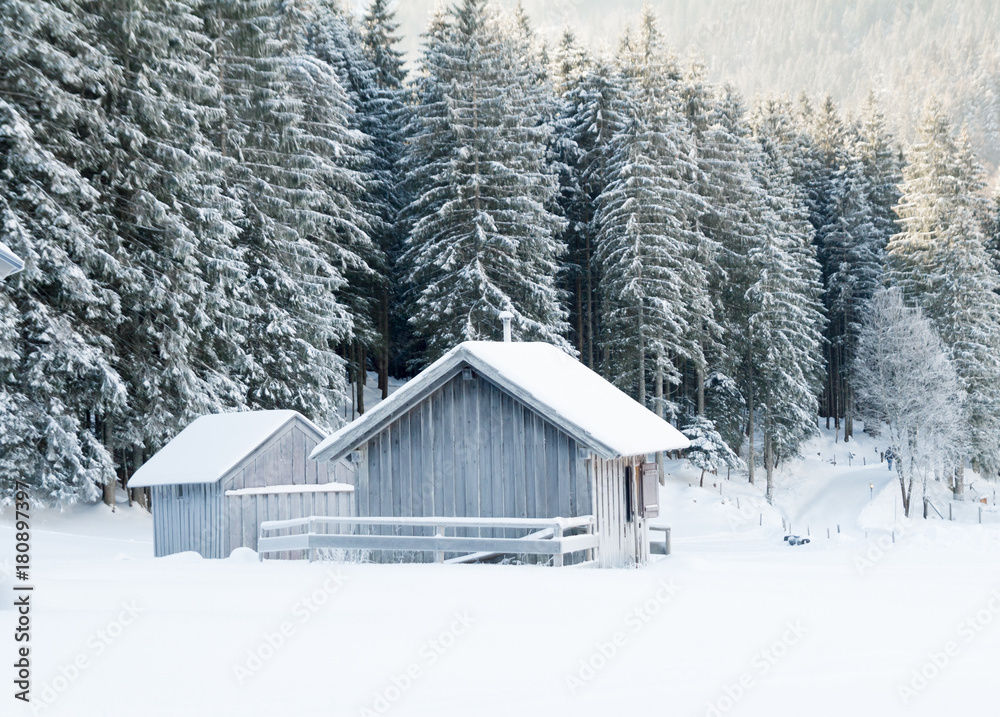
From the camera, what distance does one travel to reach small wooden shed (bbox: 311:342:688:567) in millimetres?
16047

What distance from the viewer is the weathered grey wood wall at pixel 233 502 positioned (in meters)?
19.0

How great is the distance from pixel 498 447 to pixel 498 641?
775 cm

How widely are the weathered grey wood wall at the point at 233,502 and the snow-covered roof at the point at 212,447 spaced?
0.67 ft

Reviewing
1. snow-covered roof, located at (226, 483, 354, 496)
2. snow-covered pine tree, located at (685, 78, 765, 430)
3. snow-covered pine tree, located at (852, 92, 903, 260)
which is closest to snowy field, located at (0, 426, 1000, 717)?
snow-covered roof, located at (226, 483, 354, 496)

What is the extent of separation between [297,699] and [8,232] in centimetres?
1794

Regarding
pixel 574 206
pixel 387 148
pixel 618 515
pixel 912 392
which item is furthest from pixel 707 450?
pixel 618 515

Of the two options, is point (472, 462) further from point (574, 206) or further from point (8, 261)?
point (574, 206)

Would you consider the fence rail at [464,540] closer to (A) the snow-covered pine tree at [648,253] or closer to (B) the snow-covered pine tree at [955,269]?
(A) the snow-covered pine tree at [648,253]

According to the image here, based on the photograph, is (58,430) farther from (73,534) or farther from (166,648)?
(166,648)

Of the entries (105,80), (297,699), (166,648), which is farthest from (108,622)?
(105,80)

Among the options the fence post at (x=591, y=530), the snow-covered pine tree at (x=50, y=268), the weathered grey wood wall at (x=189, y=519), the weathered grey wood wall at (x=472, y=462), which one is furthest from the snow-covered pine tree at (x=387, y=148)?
the fence post at (x=591, y=530)

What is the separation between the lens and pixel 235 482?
1914 cm

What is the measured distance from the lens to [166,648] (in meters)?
8.65

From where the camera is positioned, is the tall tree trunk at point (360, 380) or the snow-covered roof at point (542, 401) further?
the tall tree trunk at point (360, 380)
